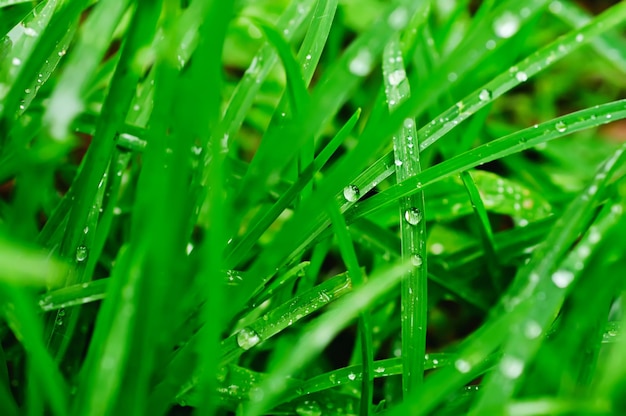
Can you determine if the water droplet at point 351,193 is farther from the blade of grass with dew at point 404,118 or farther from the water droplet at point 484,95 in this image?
the water droplet at point 484,95

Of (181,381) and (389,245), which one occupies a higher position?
(389,245)

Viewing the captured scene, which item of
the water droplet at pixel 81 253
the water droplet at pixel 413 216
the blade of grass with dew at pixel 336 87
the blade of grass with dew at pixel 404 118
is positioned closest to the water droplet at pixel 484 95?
the blade of grass with dew at pixel 404 118

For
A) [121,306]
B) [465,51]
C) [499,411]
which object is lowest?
[499,411]

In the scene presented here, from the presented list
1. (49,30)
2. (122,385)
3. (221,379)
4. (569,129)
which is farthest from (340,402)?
(49,30)

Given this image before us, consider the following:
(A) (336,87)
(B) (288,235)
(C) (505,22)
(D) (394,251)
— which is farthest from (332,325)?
(D) (394,251)

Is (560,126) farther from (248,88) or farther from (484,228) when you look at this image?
(248,88)

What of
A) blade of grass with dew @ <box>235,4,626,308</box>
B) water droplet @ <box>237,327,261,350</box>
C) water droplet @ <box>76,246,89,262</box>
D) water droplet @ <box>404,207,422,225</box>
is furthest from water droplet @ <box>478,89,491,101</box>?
water droplet @ <box>76,246,89,262</box>

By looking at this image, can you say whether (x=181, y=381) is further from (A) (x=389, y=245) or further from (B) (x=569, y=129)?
(B) (x=569, y=129)
